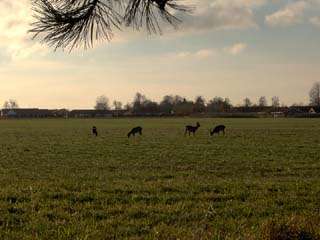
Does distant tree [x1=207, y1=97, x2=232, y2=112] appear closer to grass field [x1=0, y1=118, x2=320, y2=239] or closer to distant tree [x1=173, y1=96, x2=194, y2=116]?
distant tree [x1=173, y1=96, x2=194, y2=116]

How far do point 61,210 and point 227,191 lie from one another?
13.4ft

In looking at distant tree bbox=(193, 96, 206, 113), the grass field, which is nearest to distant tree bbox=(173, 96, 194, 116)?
distant tree bbox=(193, 96, 206, 113)

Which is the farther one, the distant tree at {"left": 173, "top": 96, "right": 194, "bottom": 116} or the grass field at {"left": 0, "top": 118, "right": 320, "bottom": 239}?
the distant tree at {"left": 173, "top": 96, "right": 194, "bottom": 116}

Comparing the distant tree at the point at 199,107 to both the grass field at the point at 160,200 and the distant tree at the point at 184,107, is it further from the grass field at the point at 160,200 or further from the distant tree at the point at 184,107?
the grass field at the point at 160,200

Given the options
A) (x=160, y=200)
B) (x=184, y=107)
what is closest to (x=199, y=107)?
(x=184, y=107)

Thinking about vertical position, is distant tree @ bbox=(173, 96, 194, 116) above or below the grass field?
above

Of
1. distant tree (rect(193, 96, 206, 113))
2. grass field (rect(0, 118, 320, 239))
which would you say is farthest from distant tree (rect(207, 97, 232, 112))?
grass field (rect(0, 118, 320, 239))

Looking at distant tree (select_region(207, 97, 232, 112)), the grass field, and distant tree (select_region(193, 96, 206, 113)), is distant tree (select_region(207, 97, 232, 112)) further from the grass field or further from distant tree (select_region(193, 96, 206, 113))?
the grass field

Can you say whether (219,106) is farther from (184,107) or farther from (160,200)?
(160,200)

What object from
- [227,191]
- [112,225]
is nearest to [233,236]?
[112,225]

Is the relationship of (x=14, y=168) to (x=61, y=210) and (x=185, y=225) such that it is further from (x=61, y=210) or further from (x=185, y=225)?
(x=185, y=225)

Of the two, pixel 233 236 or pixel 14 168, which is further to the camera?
pixel 14 168

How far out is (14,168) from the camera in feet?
60.3

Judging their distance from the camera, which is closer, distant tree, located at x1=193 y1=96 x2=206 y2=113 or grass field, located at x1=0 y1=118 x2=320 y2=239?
grass field, located at x1=0 y1=118 x2=320 y2=239
